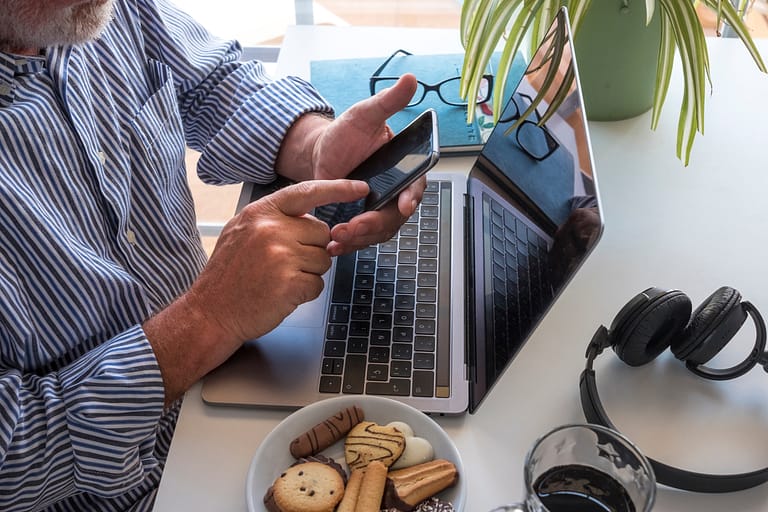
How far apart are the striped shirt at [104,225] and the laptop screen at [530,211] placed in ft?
1.01

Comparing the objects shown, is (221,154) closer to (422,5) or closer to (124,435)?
(124,435)

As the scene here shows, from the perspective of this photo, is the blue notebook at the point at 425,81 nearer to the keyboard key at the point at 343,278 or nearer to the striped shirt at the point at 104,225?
the striped shirt at the point at 104,225

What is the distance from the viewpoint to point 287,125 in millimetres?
1021

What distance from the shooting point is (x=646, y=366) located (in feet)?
2.46

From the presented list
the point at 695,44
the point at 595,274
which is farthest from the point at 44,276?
the point at 695,44

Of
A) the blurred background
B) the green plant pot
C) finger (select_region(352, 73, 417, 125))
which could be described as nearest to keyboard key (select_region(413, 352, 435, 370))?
finger (select_region(352, 73, 417, 125))

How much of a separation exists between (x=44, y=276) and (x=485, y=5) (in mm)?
589

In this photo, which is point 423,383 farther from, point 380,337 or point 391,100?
point 391,100

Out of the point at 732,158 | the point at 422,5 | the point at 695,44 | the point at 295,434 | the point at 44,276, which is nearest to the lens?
the point at 295,434

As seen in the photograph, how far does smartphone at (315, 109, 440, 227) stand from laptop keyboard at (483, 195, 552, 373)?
0.36 feet

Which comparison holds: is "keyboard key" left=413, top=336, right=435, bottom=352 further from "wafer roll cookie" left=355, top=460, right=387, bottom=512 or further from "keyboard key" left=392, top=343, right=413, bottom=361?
A: "wafer roll cookie" left=355, top=460, right=387, bottom=512

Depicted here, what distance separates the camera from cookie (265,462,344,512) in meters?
0.60

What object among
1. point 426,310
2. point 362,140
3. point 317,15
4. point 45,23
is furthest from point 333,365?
point 317,15

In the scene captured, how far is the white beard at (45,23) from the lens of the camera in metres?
0.79
